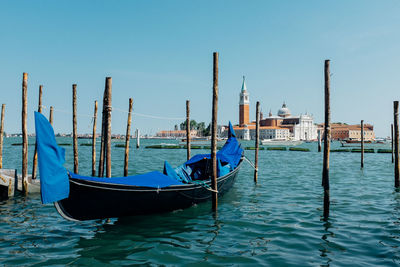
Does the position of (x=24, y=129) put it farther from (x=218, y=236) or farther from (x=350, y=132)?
(x=350, y=132)

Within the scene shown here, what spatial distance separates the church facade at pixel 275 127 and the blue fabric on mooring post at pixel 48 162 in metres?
119

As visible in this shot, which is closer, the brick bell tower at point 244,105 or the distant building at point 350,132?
the brick bell tower at point 244,105

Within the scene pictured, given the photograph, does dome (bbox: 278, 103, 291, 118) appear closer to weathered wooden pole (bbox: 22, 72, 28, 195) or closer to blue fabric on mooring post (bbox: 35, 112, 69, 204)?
weathered wooden pole (bbox: 22, 72, 28, 195)

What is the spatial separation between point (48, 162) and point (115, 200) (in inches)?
65.3

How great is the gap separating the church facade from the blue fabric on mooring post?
389 ft

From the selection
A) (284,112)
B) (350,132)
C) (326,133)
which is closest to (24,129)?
(326,133)

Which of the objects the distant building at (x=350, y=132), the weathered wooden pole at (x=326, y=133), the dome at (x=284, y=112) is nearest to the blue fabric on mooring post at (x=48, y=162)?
the weathered wooden pole at (x=326, y=133)

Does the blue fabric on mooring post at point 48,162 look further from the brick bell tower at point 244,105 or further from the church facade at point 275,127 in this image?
the brick bell tower at point 244,105

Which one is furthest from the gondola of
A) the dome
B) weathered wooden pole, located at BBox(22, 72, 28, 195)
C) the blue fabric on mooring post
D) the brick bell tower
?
the dome

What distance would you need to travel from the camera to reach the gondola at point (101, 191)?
217 inches

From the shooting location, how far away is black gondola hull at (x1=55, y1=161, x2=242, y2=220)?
621 centimetres

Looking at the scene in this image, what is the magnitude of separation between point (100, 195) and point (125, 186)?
0.50 metres

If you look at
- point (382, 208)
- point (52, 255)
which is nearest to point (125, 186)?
point (52, 255)

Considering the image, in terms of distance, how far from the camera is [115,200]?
6711mm
